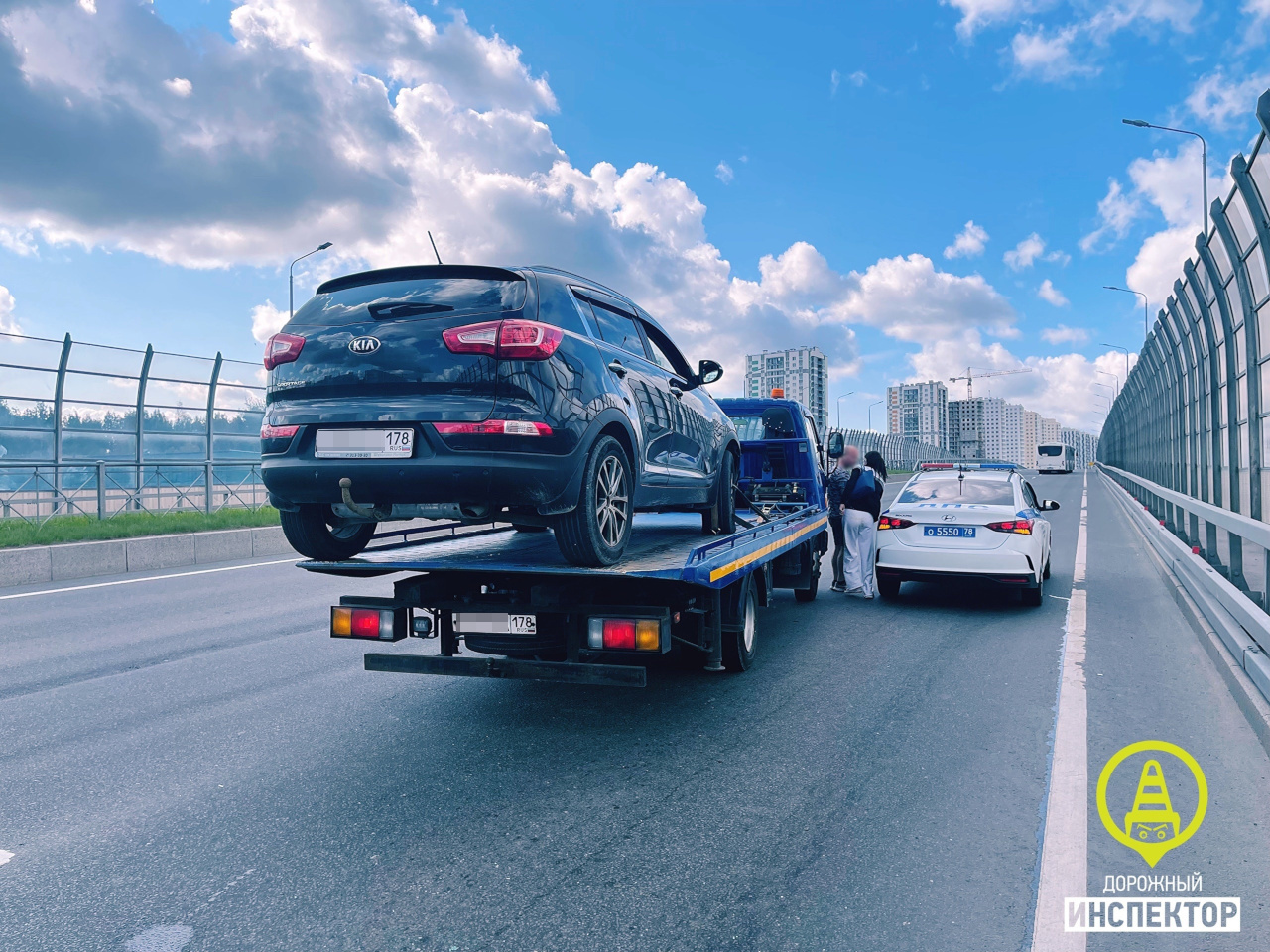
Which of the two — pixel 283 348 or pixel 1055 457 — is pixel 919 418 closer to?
pixel 1055 457

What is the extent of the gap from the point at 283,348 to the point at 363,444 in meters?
0.77

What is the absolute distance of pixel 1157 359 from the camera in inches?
653

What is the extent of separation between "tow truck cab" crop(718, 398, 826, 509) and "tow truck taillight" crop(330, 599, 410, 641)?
17.9 ft

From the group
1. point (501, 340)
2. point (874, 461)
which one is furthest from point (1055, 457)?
point (501, 340)

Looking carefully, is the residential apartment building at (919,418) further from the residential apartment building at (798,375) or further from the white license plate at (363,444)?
the white license plate at (363,444)

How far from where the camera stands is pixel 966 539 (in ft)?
28.1

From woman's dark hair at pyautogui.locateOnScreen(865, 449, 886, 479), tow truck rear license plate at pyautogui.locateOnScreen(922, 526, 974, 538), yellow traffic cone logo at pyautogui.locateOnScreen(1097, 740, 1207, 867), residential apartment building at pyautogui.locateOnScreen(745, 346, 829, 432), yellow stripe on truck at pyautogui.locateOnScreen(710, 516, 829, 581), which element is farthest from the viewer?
residential apartment building at pyautogui.locateOnScreen(745, 346, 829, 432)

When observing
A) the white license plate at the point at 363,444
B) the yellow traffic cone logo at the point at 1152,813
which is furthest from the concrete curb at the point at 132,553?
the yellow traffic cone logo at the point at 1152,813

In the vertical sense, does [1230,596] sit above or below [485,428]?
Answer: below

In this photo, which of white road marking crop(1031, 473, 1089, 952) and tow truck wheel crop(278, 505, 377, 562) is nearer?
white road marking crop(1031, 473, 1089, 952)

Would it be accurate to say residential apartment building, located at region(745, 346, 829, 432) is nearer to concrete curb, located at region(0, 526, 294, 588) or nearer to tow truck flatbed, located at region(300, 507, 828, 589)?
concrete curb, located at region(0, 526, 294, 588)

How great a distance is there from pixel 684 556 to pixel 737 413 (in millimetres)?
5129

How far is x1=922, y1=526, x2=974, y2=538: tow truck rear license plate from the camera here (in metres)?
8.59

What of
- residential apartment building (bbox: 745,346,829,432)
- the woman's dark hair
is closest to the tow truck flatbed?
the woman's dark hair
